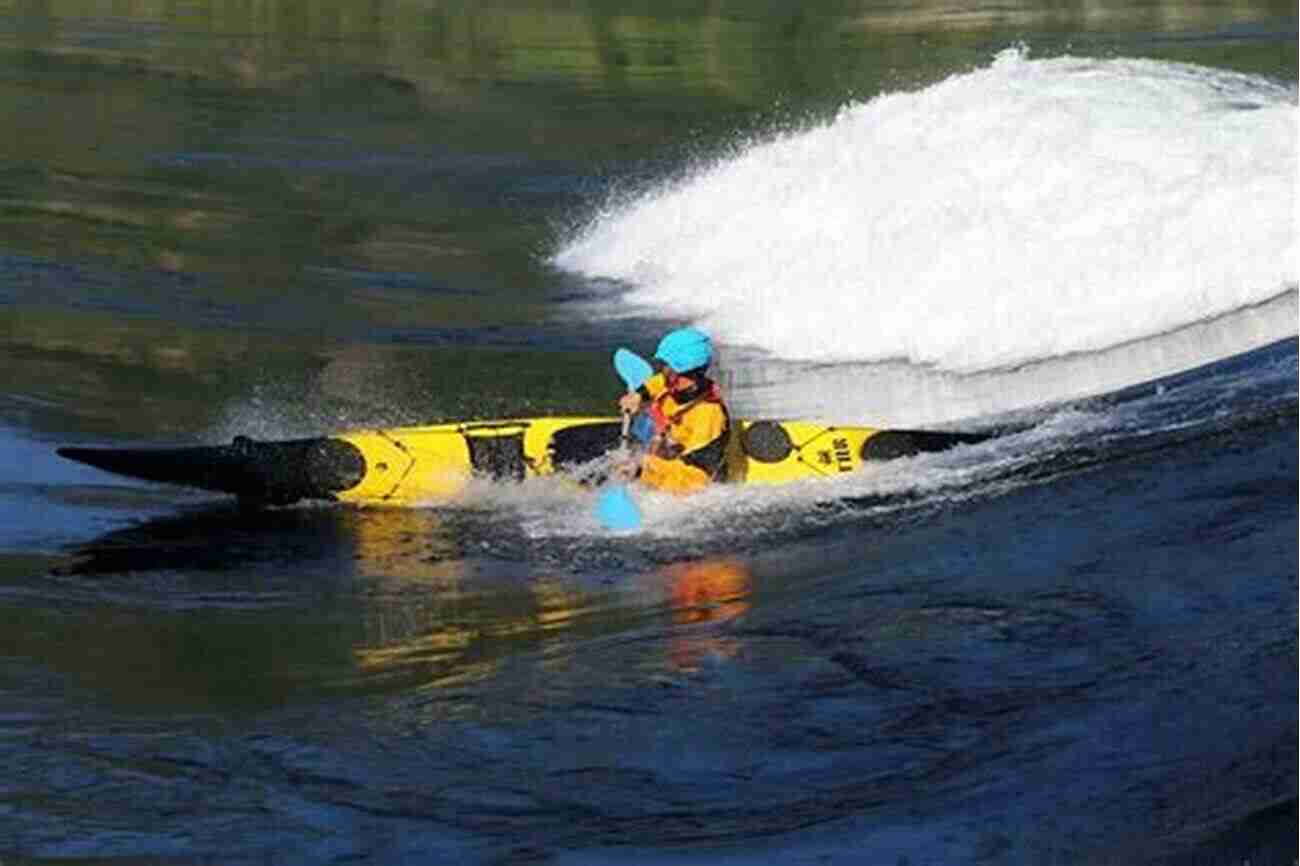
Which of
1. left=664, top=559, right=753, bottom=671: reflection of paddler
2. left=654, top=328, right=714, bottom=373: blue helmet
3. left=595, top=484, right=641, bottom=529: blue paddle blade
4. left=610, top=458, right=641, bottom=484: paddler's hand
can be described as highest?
left=654, top=328, right=714, bottom=373: blue helmet

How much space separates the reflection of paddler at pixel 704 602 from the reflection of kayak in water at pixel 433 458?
60.7 inches

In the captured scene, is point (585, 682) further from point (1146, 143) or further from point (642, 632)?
point (1146, 143)

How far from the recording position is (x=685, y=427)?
48.0ft

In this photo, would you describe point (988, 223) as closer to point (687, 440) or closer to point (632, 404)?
point (632, 404)

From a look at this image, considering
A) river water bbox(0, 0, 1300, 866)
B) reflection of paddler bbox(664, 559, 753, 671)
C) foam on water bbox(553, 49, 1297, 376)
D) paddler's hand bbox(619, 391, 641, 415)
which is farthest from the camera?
foam on water bbox(553, 49, 1297, 376)

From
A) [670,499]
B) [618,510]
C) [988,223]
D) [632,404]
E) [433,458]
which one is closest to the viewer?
[618,510]

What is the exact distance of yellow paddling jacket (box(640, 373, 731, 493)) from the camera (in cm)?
1459

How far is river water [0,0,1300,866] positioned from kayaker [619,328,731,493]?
0.17m

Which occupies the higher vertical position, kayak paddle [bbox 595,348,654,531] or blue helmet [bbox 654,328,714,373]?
blue helmet [bbox 654,328,714,373]

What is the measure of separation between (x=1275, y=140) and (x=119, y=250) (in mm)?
8826

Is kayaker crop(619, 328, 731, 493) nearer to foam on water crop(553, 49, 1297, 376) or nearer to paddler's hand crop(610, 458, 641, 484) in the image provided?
paddler's hand crop(610, 458, 641, 484)

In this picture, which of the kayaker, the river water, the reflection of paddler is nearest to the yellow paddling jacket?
the kayaker

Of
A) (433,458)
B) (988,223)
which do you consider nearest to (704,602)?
(433,458)

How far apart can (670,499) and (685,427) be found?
364 mm
